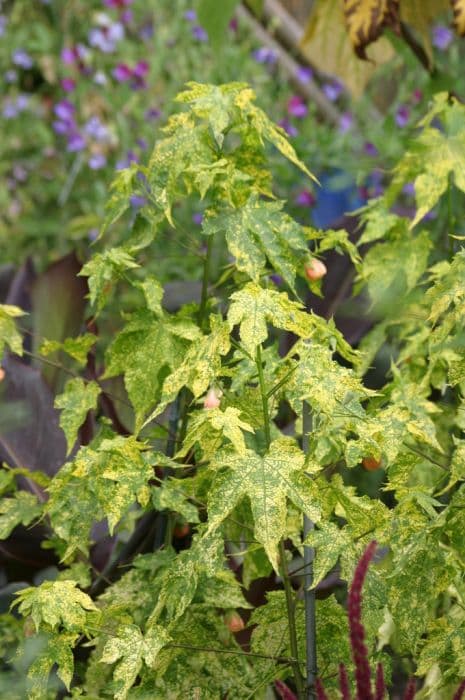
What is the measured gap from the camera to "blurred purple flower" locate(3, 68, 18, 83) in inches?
203

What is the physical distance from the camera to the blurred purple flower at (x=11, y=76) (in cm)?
515

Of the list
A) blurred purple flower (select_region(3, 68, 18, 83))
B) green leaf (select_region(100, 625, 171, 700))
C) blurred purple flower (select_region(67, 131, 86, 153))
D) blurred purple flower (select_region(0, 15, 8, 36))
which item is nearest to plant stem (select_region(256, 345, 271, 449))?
green leaf (select_region(100, 625, 171, 700))

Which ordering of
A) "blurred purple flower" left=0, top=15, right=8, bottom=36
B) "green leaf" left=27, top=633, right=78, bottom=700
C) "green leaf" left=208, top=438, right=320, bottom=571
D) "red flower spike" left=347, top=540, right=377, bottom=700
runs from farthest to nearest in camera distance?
"blurred purple flower" left=0, top=15, right=8, bottom=36 < "green leaf" left=27, top=633, right=78, bottom=700 < "green leaf" left=208, top=438, right=320, bottom=571 < "red flower spike" left=347, top=540, right=377, bottom=700

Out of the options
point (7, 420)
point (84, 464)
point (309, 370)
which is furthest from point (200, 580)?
point (7, 420)

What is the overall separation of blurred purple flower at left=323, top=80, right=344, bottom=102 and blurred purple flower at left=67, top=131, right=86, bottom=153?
1114 mm

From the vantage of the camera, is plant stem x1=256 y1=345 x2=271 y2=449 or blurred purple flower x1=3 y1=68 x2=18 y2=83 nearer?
plant stem x1=256 y1=345 x2=271 y2=449

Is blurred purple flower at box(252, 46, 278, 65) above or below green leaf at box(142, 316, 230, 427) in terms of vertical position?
below

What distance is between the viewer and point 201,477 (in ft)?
5.07

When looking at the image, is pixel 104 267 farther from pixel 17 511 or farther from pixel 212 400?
pixel 17 511

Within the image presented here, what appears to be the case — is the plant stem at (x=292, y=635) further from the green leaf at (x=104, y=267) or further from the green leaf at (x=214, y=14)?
the green leaf at (x=214, y=14)

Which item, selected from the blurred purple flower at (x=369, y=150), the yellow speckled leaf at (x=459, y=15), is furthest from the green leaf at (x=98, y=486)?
the blurred purple flower at (x=369, y=150)

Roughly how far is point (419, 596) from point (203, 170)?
61 cm

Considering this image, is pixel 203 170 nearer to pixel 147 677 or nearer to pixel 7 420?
pixel 147 677

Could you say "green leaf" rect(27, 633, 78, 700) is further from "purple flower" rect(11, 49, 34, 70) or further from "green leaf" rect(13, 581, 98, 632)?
"purple flower" rect(11, 49, 34, 70)
